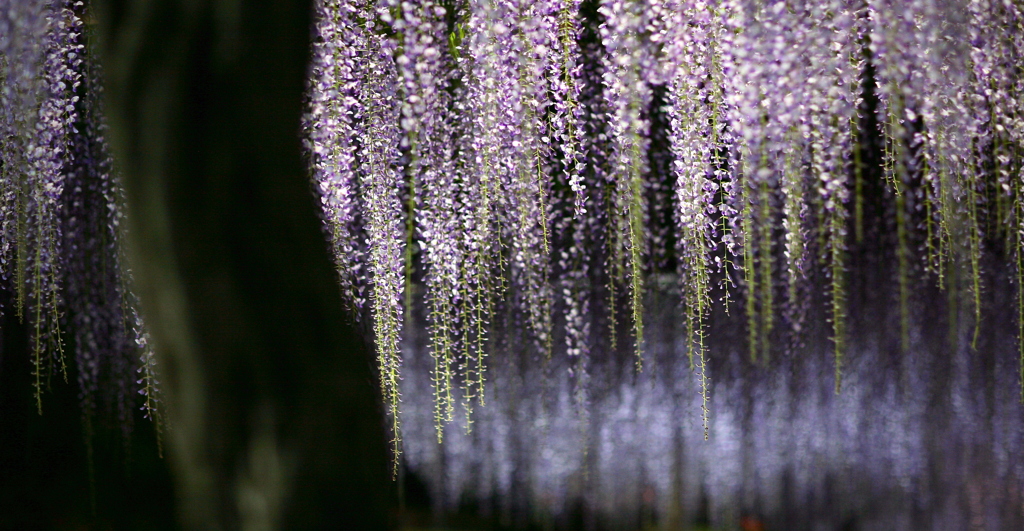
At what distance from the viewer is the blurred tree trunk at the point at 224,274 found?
58 centimetres

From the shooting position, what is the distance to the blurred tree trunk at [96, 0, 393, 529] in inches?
23.0

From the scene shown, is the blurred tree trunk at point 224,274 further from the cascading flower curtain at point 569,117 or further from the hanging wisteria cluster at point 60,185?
the hanging wisteria cluster at point 60,185

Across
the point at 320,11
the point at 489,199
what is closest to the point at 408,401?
the point at 489,199

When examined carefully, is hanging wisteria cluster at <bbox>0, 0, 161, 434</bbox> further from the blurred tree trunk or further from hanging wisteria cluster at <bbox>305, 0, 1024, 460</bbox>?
the blurred tree trunk

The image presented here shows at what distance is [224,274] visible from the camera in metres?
0.59

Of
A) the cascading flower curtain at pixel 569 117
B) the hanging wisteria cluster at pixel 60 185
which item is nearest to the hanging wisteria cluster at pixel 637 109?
the cascading flower curtain at pixel 569 117

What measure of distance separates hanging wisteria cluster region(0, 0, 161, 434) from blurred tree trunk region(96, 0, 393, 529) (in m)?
1.75

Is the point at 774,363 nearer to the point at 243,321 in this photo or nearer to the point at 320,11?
the point at 320,11

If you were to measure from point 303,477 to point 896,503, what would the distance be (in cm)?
553

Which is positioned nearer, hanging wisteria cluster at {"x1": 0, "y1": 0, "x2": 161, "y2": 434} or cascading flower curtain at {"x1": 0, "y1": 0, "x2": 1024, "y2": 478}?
cascading flower curtain at {"x1": 0, "y1": 0, "x2": 1024, "y2": 478}

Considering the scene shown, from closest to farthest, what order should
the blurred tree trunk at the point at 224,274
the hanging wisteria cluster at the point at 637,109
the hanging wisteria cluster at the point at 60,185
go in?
the blurred tree trunk at the point at 224,274, the hanging wisteria cluster at the point at 637,109, the hanging wisteria cluster at the point at 60,185

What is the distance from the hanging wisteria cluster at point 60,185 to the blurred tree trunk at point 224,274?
1.75 m

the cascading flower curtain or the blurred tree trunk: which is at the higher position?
the cascading flower curtain

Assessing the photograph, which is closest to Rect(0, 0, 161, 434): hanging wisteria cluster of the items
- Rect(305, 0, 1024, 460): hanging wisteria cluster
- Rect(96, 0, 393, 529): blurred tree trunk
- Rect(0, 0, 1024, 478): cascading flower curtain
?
Rect(0, 0, 1024, 478): cascading flower curtain
